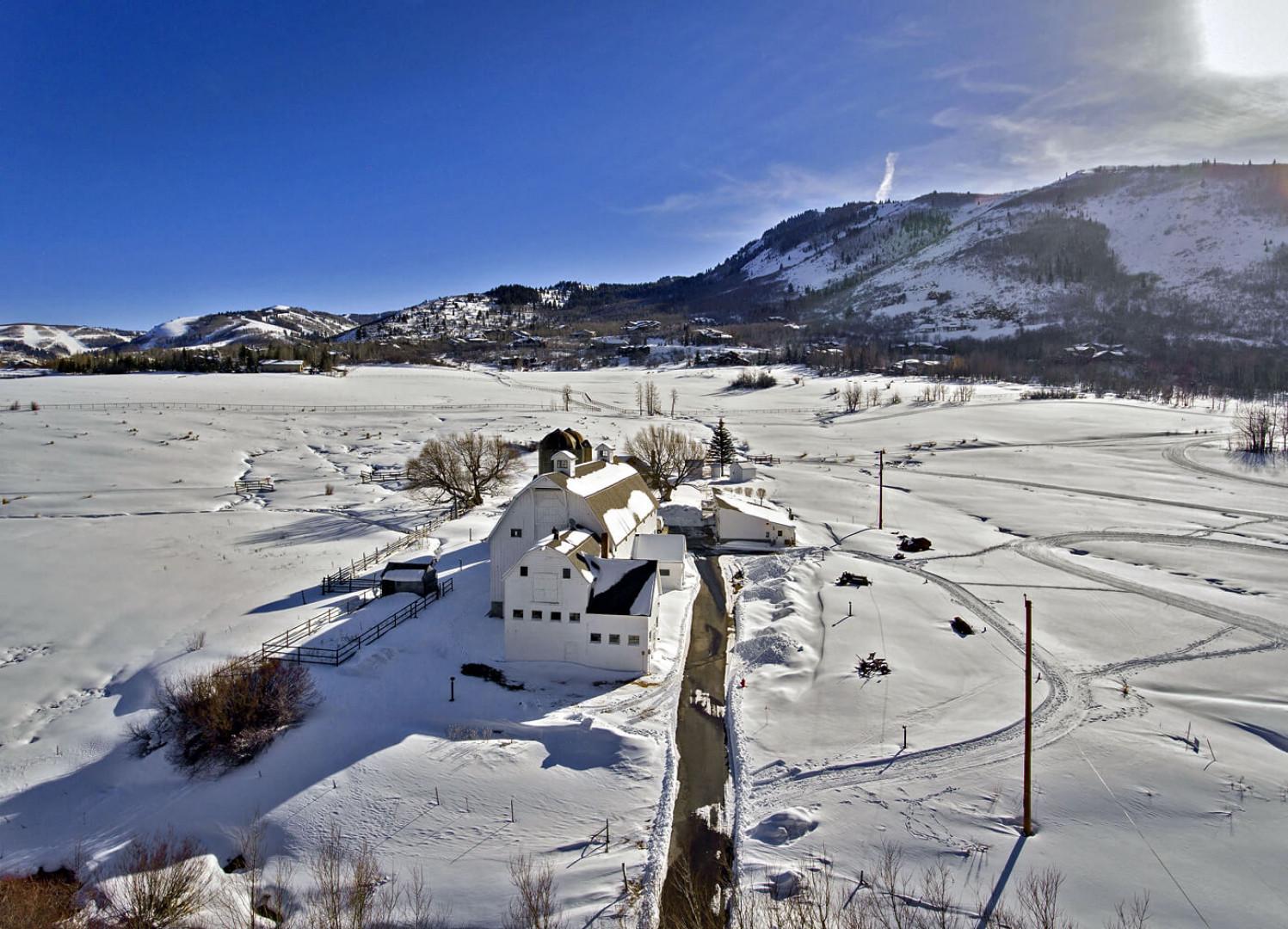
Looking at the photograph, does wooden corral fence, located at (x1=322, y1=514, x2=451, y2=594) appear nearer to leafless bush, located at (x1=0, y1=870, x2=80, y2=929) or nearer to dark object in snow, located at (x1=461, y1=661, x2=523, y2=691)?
dark object in snow, located at (x1=461, y1=661, x2=523, y2=691)

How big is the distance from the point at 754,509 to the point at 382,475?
35.6 m

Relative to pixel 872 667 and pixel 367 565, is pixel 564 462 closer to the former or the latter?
pixel 367 565

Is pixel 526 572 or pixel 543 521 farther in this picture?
pixel 543 521

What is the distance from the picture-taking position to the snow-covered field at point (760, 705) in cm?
1524

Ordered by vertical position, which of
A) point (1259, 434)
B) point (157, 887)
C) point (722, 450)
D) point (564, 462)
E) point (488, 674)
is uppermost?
point (564, 462)

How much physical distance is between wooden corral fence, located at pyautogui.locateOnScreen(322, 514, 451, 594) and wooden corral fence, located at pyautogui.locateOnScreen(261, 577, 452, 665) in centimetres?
454

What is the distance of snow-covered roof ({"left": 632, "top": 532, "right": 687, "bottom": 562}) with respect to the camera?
33.1m

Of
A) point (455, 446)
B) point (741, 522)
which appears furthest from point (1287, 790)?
point (455, 446)

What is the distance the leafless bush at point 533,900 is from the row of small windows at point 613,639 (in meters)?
9.84

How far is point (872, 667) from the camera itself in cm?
2433

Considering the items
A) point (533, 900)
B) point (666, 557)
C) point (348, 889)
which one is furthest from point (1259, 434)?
point (348, 889)

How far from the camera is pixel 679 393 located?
133625 millimetres

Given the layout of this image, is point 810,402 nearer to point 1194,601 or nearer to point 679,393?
point 679,393

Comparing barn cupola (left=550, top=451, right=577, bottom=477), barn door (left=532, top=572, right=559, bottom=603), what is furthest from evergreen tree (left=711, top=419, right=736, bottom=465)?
barn door (left=532, top=572, right=559, bottom=603)
